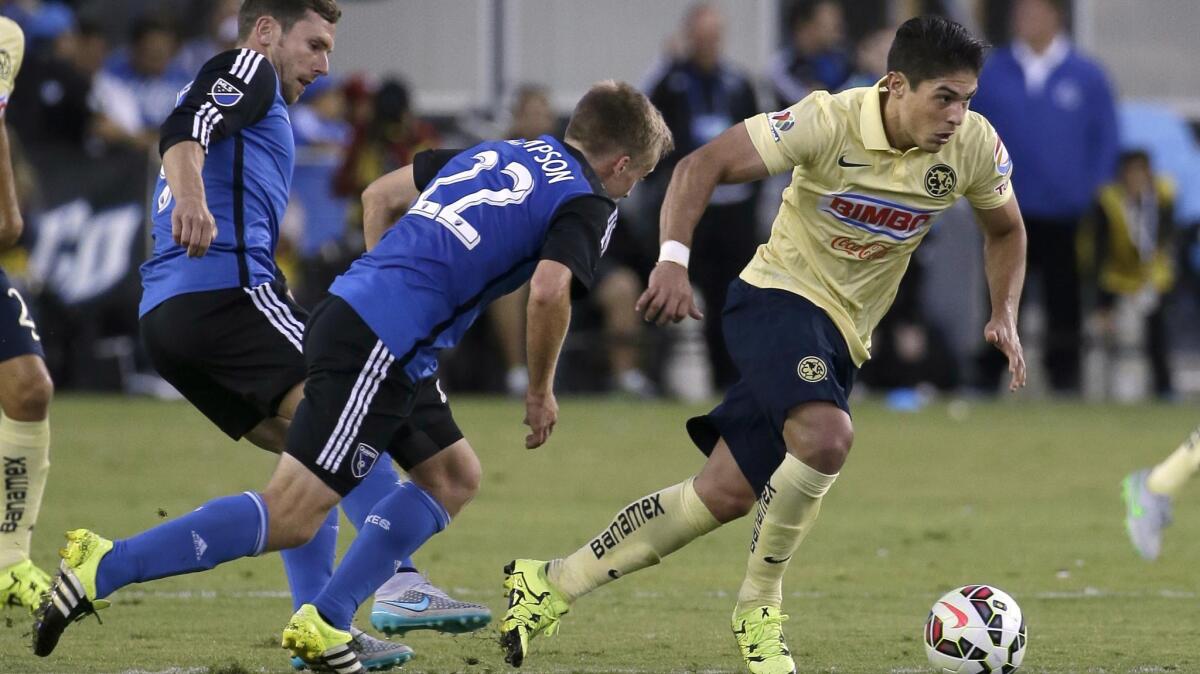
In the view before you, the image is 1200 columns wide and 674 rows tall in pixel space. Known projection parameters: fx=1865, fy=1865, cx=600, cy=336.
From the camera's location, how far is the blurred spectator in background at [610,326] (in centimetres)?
1569

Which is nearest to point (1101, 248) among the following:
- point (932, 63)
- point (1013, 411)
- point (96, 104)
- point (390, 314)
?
point (1013, 411)

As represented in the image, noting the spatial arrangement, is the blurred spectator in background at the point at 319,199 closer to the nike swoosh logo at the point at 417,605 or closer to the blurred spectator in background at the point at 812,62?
the blurred spectator in background at the point at 812,62

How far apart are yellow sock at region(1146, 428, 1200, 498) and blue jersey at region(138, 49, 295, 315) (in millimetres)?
3788

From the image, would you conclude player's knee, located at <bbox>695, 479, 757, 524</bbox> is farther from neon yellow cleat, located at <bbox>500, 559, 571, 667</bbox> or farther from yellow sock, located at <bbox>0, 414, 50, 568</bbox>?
yellow sock, located at <bbox>0, 414, 50, 568</bbox>

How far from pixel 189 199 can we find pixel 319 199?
1051 cm

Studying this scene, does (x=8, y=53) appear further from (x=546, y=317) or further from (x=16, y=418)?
(x=546, y=317)

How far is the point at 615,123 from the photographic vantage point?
241 inches

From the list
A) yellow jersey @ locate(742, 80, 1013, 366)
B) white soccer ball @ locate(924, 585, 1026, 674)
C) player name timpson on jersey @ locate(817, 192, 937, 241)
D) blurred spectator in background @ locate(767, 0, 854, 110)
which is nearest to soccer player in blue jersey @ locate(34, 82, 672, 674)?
yellow jersey @ locate(742, 80, 1013, 366)

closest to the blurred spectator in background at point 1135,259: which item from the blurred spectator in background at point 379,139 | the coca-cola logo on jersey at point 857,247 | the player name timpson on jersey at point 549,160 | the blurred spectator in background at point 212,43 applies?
the blurred spectator in background at point 379,139

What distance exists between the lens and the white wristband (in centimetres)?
595

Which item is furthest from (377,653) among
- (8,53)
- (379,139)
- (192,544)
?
(379,139)

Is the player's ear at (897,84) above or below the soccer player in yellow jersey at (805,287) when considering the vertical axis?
above

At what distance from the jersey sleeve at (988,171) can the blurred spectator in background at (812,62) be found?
9.12 m

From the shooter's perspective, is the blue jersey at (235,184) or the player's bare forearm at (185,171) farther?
the blue jersey at (235,184)
